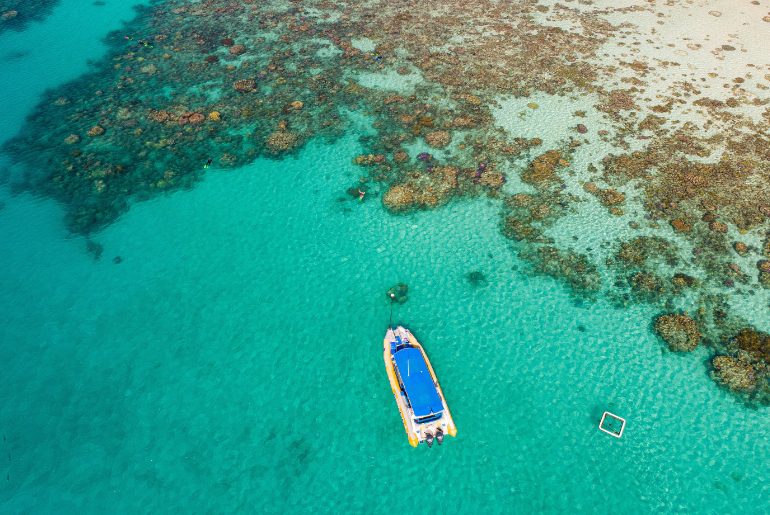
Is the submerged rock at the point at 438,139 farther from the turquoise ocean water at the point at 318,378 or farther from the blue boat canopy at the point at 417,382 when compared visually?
the blue boat canopy at the point at 417,382

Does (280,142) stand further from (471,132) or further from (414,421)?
(414,421)

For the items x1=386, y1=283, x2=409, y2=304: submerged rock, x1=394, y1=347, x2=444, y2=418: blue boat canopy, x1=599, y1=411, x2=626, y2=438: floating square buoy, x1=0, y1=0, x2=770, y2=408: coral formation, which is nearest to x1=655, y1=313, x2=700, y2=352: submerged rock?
x1=0, y1=0, x2=770, y2=408: coral formation

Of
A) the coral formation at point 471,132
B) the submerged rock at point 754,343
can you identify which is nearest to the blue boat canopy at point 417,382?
the coral formation at point 471,132

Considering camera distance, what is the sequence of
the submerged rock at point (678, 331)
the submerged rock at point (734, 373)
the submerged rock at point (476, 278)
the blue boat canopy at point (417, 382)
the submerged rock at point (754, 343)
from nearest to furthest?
the blue boat canopy at point (417, 382)
the submerged rock at point (734, 373)
the submerged rock at point (754, 343)
the submerged rock at point (678, 331)
the submerged rock at point (476, 278)

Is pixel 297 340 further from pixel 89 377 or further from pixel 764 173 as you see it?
pixel 764 173

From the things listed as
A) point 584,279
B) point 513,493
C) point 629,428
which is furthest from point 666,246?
point 513,493
